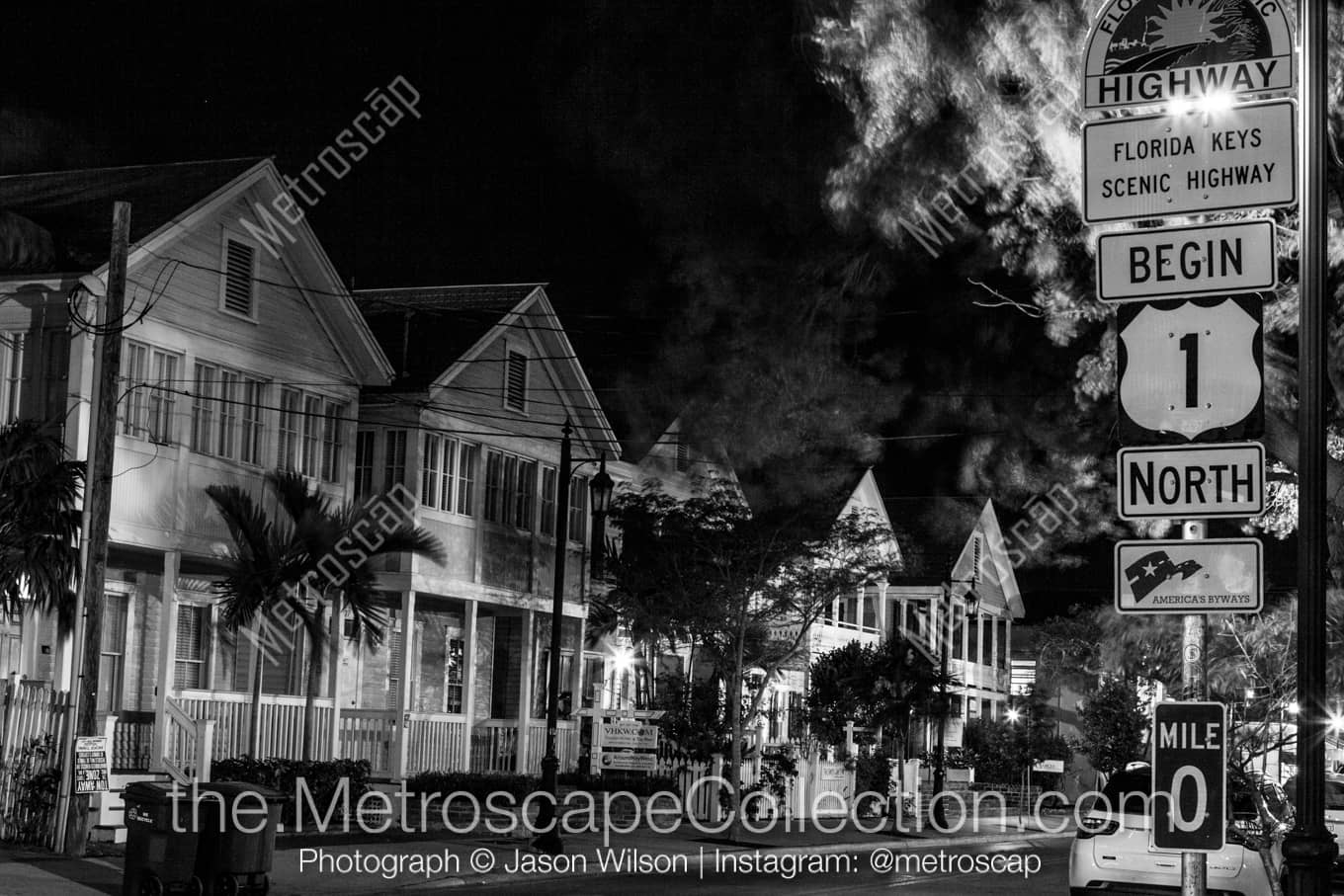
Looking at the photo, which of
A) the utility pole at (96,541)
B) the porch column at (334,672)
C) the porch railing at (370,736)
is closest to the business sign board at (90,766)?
the utility pole at (96,541)

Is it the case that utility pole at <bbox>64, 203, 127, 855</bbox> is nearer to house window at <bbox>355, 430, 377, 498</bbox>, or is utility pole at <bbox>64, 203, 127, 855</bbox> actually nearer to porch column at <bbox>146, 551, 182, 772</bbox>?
porch column at <bbox>146, 551, 182, 772</bbox>

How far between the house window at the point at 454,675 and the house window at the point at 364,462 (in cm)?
443

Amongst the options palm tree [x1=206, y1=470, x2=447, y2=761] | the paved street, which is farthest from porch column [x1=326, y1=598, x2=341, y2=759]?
the paved street

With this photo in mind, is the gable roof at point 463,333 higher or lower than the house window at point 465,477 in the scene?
higher

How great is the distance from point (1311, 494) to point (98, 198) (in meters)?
21.0

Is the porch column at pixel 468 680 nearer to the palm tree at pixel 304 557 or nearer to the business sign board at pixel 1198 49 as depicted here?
the palm tree at pixel 304 557

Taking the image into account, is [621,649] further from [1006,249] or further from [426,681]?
[1006,249]

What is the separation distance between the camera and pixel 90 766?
1783 cm

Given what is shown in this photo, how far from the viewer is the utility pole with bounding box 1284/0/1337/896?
265 inches

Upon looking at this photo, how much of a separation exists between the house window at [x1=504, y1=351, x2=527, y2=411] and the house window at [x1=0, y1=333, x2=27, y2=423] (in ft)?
33.2

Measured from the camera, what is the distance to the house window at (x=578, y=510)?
33562mm

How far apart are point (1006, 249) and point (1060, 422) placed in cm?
247

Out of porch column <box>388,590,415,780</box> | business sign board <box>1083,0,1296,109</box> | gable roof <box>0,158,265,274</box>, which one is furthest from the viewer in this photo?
porch column <box>388,590,415,780</box>

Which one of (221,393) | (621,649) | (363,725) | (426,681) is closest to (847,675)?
(621,649)
